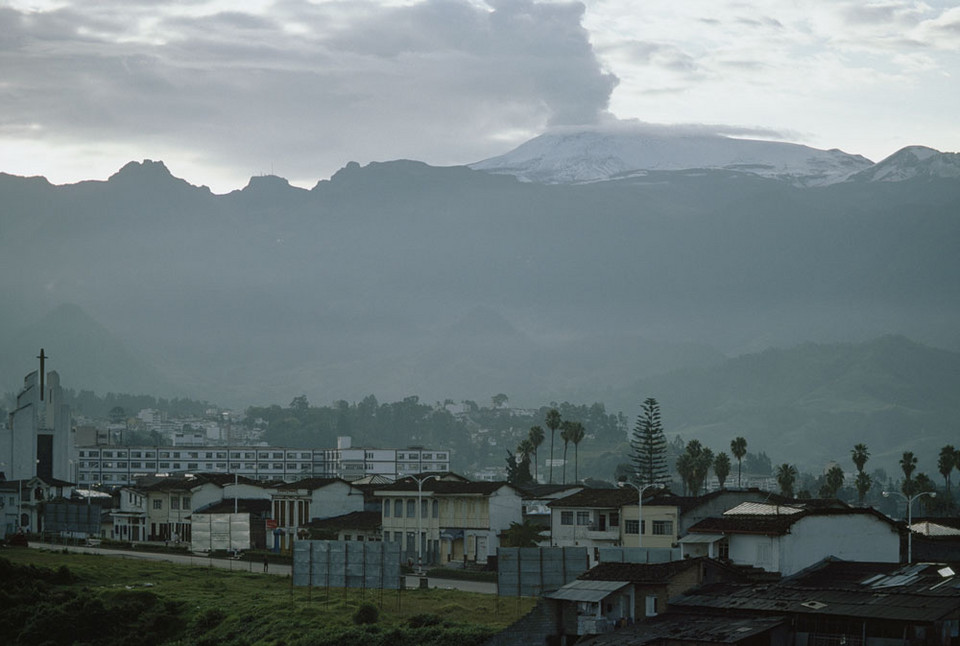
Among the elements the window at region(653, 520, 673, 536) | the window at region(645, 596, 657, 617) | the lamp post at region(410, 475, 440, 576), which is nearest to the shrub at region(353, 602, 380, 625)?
the window at region(645, 596, 657, 617)

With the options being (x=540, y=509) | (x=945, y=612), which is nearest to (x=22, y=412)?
(x=540, y=509)

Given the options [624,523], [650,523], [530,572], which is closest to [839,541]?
[530,572]

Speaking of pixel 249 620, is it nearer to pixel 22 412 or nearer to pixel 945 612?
pixel 945 612

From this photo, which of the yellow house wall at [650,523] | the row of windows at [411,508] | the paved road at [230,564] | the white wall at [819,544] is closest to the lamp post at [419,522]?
the row of windows at [411,508]

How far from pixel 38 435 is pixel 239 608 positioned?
10666 centimetres

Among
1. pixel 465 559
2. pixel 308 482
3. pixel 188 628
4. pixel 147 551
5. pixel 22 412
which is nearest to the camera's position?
pixel 188 628

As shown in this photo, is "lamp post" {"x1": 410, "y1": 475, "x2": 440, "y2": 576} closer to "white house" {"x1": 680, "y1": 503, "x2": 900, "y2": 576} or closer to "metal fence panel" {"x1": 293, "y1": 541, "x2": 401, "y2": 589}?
"metal fence panel" {"x1": 293, "y1": 541, "x2": 401, "y2": 589}

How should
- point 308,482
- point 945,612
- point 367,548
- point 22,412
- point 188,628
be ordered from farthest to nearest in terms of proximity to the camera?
point 22,412
point 308,482
point 188,628
point 367,548
point 945,612

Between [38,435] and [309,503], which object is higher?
[38,435]

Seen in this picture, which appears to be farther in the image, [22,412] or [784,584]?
[22,412]

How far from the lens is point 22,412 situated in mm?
181500

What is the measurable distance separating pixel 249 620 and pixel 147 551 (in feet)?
156

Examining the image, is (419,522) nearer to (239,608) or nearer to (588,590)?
(239,608)

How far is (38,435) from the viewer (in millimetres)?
181000
